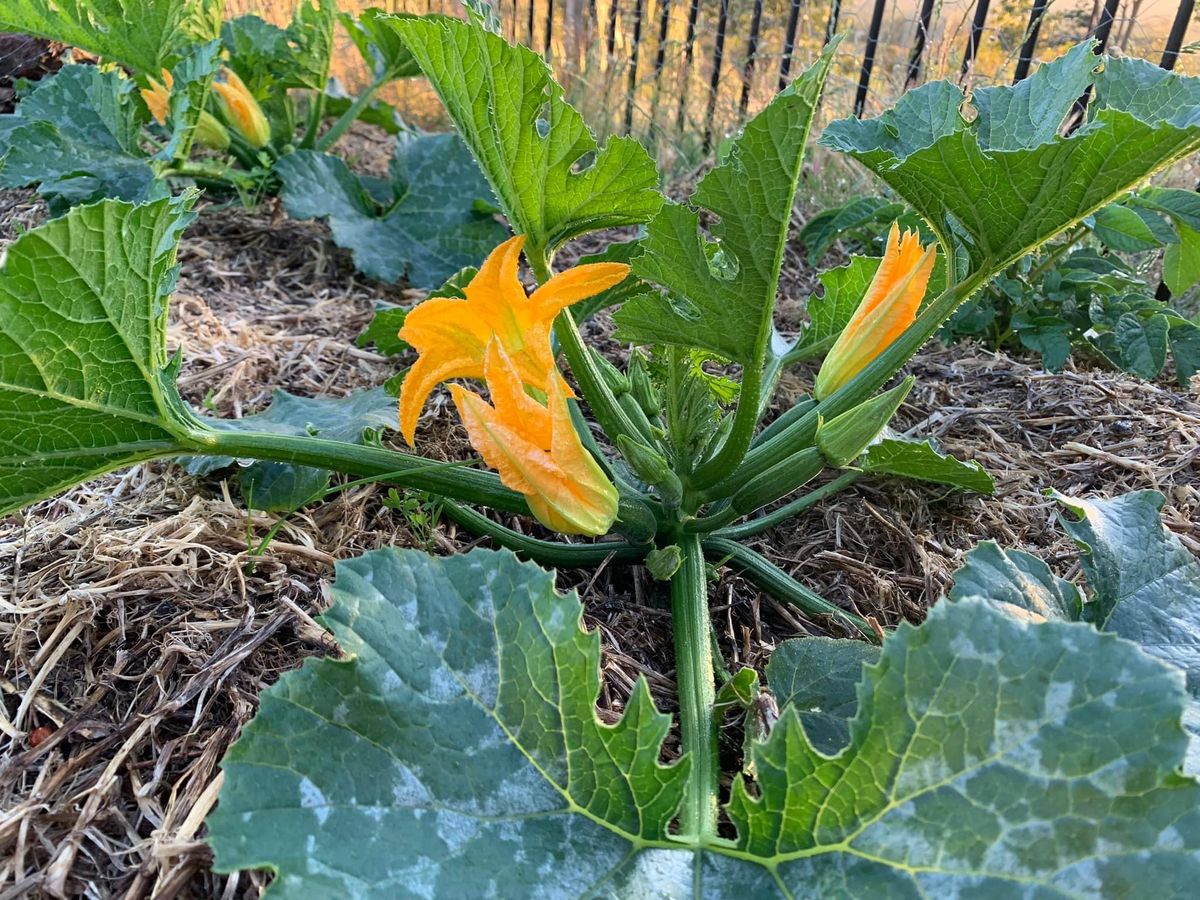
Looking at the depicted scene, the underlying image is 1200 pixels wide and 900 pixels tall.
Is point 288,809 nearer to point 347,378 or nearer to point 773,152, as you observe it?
point 773,152

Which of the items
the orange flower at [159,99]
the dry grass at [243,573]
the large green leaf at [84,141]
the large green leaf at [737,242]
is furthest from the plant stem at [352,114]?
the large green leaf at [737,242]

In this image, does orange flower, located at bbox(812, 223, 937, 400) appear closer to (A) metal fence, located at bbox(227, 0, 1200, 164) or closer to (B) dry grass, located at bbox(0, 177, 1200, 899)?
(B) dry grass, located at bbox(0, 177, 1200, 899)

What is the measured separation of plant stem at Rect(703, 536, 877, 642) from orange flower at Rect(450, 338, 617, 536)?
36cm

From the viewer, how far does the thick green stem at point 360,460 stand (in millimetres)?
Result: 1230

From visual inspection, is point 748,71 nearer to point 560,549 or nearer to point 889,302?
point 889,302

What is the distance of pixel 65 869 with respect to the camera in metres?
0.90

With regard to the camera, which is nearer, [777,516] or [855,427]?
[855,427]

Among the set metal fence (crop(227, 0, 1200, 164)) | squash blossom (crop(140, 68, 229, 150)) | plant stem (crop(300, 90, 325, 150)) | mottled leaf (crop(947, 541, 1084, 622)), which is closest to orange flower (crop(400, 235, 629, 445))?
mottled leaf (crop(947, 541, 1084, 622))

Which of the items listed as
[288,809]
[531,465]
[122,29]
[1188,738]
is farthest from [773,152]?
[122,29]

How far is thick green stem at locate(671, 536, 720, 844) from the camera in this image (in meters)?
0.90

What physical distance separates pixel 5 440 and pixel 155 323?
23 centimetres

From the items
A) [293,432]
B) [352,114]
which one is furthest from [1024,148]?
[352,114]

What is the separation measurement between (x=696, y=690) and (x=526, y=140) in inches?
29.1

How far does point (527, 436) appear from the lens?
3.50 feet
